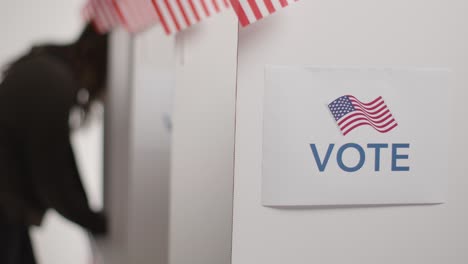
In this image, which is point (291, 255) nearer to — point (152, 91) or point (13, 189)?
point (152, 91)

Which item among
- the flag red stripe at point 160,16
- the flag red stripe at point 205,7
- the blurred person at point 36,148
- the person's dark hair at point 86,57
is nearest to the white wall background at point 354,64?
the flag red stripe at point 205,7

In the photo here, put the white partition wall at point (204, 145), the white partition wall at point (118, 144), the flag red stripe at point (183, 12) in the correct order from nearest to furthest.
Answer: the flag red stripe at point (183, 12) → the white partition wall at point (204, 145) → the white partition wall at point (118, 144)

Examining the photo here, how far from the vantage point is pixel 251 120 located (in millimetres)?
750

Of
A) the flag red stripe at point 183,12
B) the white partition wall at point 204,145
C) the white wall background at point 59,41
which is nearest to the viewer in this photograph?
the flag red stripe at point 183,12

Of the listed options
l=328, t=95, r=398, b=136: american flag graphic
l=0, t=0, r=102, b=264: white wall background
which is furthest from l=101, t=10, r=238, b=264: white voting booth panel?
l=0, t=0, r=102, b=264: white wall background

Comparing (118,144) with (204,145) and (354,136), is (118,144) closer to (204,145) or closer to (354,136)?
(204,145)

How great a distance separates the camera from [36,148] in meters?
1.45

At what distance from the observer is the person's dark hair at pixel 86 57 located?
161cm

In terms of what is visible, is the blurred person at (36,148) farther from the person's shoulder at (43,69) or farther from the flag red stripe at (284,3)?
the flag red stripe at (284,3)

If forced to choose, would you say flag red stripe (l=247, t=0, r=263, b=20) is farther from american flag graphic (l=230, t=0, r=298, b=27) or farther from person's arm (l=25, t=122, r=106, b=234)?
person's arm (l=25, t=122, r=106, b=234)

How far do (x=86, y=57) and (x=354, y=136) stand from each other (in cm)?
119

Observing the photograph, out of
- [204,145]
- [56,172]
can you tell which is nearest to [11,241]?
[56,172]

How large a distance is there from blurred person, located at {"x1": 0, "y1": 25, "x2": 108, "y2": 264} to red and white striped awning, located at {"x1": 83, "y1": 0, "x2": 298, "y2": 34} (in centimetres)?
31

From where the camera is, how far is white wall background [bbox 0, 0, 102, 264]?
8.68 feet
